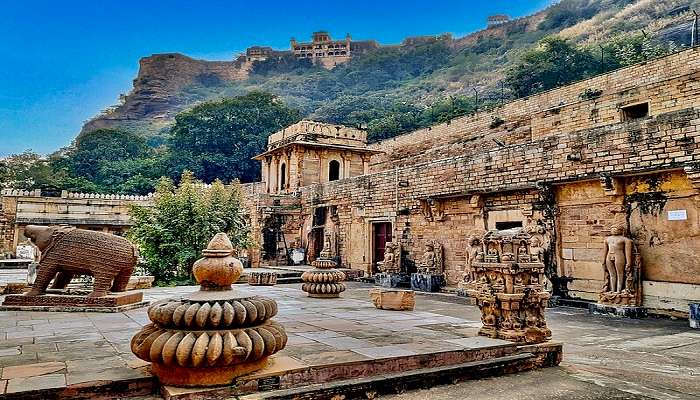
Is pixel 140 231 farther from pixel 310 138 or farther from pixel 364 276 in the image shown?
pixel 310 138

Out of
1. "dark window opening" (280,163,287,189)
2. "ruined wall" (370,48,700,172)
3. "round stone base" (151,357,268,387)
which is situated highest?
"ruined wall" (370,48,700,172)

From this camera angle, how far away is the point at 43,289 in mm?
7156

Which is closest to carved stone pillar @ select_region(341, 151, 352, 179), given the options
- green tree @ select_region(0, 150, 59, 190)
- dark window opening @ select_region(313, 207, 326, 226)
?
dark window opening @ select_region(313, 207, 326, 226)

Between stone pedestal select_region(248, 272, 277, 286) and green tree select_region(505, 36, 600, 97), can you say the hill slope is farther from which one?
stone pedestal select_region(248, 272, 277, 286)

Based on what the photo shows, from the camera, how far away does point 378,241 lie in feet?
51.2

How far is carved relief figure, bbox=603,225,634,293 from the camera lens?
8250 millimetres

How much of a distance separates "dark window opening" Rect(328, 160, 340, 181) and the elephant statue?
16.1 meters

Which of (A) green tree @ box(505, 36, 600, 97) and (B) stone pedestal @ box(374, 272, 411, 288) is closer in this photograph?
(B) stone pedestal @ box(374, 272, 411, 288)

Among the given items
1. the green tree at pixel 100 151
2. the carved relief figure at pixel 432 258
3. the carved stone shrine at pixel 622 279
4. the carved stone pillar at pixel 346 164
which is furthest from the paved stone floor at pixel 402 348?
the green tree at pixel 100 151

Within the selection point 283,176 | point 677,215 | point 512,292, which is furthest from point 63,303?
point 283,176

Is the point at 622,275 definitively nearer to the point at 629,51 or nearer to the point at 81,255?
the point at 81,255

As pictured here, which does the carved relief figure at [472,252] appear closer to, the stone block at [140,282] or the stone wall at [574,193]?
the stone wall at [574,193]

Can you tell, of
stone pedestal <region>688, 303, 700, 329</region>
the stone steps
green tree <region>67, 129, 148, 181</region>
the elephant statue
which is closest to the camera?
the stone steps

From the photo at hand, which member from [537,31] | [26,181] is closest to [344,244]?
[26,181]
